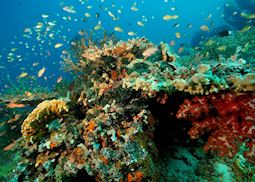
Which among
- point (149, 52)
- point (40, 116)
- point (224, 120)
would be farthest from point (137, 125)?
point (149, 52)

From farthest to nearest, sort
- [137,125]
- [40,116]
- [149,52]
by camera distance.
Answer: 1. [149,52]
2. [40,116]
3. [137,125]

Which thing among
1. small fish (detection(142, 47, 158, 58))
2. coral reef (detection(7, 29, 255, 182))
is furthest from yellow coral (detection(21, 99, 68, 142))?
small fish (detection(142, 47, 158, 58))

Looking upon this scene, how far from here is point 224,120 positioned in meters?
3.68

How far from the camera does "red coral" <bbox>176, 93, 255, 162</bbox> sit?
11.3ft

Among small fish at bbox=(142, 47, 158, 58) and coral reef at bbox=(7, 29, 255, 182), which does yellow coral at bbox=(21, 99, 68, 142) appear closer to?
coral reef at bbox=(7, 29, 255, 182)

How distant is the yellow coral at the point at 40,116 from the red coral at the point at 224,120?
7.43 feet

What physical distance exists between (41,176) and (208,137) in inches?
110

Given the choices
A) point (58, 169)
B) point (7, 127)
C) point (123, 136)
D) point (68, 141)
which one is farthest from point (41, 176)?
point (7, 127)

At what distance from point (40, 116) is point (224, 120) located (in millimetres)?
3212

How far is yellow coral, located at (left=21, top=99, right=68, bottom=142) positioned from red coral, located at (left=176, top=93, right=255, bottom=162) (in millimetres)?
2264

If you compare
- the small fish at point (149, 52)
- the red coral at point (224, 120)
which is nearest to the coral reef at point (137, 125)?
the red coral at point (224, 120)

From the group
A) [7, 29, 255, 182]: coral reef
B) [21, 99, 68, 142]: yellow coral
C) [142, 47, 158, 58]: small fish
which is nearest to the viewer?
[7, 29, 255, 182]: coral reef

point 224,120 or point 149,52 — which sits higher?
point 149,52

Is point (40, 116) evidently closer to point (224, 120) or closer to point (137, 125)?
point (137, 125)
